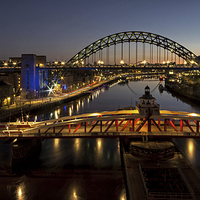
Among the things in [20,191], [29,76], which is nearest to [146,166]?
[20,191]

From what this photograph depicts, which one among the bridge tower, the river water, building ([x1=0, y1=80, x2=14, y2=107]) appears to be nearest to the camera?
the river water

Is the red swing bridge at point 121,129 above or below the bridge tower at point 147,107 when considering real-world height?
below

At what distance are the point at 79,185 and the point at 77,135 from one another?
4.23 metres

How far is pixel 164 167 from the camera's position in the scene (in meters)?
18.4

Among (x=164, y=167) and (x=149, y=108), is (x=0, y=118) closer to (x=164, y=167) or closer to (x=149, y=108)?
(x=149, y=108)

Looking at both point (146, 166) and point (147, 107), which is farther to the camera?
point (147, 107)

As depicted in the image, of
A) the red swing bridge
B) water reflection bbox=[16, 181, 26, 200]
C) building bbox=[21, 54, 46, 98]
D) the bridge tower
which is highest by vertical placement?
building bbox=[21, 54, 46, 98]

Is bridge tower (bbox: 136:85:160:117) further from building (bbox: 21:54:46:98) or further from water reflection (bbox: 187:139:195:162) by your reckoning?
building (bbox: 21:54:46:98)

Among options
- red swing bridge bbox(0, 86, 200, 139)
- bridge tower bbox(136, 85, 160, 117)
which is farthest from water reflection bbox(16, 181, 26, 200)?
bridge tower bbox(136, 85, 160, 117)

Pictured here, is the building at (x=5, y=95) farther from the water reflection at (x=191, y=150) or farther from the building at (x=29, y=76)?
the water reflection at (x=191, y=150)

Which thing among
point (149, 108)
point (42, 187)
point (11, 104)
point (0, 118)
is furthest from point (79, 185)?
point (11, 104)

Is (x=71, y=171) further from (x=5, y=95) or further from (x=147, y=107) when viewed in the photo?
(x=5, y=95)

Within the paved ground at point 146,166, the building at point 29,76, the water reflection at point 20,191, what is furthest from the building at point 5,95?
the paved ground at point 146,166

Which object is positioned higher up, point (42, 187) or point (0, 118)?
point (0, 118)
